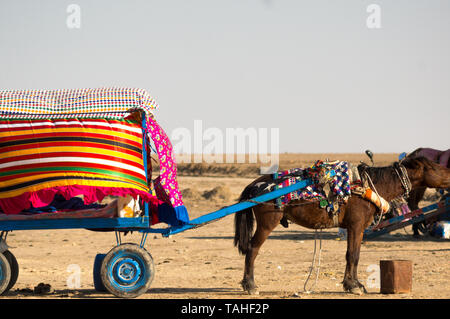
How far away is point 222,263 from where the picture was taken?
16047 mm

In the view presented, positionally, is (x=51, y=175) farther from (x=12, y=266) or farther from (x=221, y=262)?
(x=221, y=262)

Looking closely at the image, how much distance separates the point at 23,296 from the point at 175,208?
2888 mm

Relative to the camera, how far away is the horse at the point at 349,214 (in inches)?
460

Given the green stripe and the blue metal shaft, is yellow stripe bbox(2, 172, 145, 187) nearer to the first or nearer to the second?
the green stripe

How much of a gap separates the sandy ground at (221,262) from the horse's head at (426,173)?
70.0 inches

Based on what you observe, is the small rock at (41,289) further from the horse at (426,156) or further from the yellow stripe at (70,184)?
the horse at (426,156)

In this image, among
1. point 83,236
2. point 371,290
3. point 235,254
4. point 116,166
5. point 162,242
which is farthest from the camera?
point 83,236

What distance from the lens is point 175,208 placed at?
1102cm

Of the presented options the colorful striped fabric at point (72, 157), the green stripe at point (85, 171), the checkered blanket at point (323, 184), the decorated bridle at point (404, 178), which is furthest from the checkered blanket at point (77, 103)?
the decorated bridle at point (404, 178)

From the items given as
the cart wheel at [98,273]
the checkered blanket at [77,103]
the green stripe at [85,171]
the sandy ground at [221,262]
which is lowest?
the sandy ground at [221,262]

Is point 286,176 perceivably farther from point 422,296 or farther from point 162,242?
point 162,242

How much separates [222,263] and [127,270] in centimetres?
535

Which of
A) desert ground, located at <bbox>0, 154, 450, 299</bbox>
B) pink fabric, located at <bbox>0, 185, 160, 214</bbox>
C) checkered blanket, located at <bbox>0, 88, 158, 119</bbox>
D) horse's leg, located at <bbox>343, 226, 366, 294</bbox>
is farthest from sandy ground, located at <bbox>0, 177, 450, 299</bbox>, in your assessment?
checkered blanket, located at <bbox>0, 88, 158, 119</bbox>
